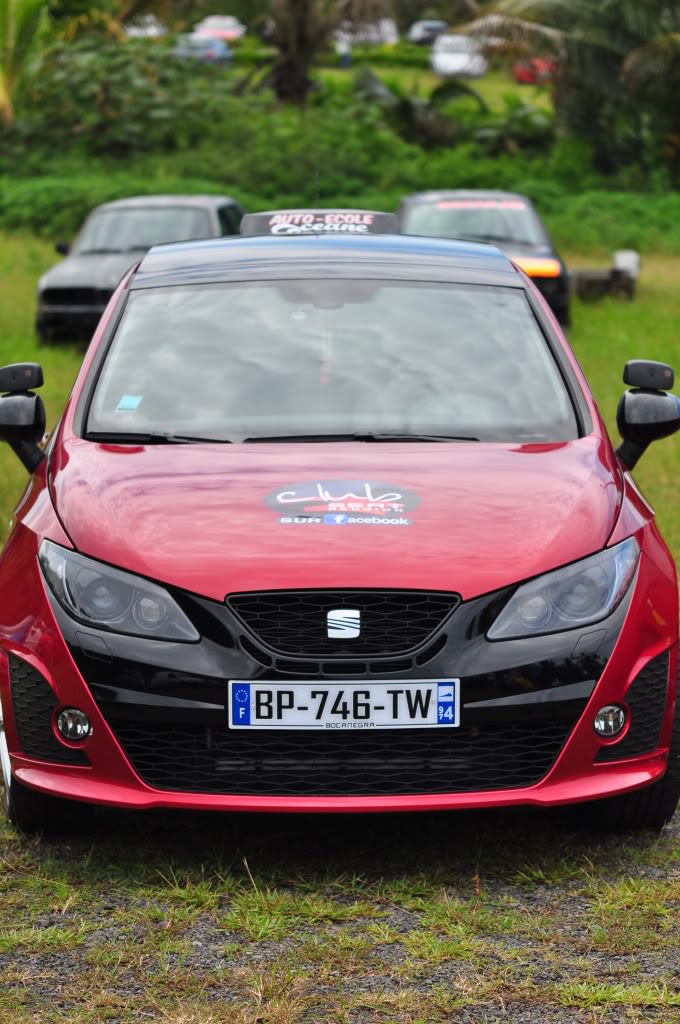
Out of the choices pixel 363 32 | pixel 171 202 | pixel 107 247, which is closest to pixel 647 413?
pixel 107 247

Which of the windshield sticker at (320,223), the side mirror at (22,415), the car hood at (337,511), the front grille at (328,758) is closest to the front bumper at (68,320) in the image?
the windshield sticker at (320,223)

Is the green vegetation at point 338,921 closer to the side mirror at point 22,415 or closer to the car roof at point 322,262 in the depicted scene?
the side mirror at point 22,415

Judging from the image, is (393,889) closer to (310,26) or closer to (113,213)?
(113,213)

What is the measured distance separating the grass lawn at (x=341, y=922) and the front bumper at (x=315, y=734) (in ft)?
0.76

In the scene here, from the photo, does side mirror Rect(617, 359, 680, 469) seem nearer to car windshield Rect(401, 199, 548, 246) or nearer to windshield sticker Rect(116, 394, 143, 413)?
windshield sticker Rect(116, 394, 143, 413)

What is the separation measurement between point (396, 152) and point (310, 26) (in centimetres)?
279

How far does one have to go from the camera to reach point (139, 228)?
16250mm

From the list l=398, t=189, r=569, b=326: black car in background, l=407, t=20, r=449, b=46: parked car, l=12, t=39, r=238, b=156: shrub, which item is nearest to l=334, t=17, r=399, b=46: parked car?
l=12, t=39, r=238, b=156: shrub

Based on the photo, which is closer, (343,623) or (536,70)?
(343,623)

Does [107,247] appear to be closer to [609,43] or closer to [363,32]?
[609,43]

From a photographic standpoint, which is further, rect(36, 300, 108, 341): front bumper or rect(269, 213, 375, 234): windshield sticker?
rect(36, 300, 108, 341): front bumper

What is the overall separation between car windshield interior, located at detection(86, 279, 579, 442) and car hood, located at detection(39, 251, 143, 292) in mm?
9948

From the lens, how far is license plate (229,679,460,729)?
3.82m

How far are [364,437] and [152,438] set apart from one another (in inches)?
22.7
